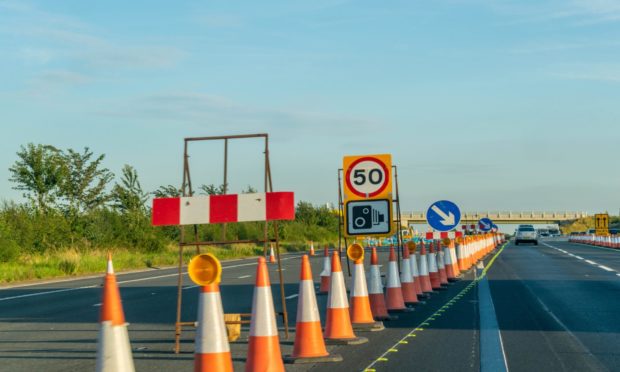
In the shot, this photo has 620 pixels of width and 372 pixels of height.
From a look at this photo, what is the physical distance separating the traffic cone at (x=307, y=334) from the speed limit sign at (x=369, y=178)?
604 centimetres

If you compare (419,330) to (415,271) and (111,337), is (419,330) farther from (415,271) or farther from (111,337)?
(111,337)

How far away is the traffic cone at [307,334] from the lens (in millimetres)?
9453

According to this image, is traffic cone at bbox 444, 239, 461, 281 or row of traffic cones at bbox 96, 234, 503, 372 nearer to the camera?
row of traffic cones at bbox 96, 234, 503, 372

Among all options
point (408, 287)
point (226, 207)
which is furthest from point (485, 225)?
point (226, 207)

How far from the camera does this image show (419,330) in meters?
12.1

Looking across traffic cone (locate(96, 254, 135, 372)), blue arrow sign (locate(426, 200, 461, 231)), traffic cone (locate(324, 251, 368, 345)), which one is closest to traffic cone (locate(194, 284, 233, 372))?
traffic cone (locate(96, 254, 135, 372))

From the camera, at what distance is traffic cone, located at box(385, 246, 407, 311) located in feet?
48.2

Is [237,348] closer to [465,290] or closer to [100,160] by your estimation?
[465,290]

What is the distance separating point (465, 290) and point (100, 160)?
122 feet

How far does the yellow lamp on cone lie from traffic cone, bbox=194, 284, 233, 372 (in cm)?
6

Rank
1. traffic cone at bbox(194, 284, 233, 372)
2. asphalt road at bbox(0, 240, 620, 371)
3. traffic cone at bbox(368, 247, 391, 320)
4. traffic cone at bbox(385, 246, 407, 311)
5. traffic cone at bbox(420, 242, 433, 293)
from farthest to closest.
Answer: traffic cone at bbox(420, 242, 433, 293) → traffic cone at bbox(385, 246, 407, 311) → traffic cone at bbox(368, 247, 391, 320) → asphalt road at bbox(0, 240, 620, 371) → traffic cone at bbox(194, 284, 233, 372)

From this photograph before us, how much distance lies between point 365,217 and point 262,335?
7.57m

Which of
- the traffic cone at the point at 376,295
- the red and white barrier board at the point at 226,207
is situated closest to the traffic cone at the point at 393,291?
the traffic cone at the point at 376,295

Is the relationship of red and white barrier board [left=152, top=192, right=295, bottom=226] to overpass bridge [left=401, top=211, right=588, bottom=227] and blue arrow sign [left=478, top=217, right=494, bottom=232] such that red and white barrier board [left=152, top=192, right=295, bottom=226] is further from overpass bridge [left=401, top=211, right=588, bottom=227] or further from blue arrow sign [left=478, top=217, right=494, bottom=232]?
overpass bridge [left=401, top=211, right=588, bottom=227]
